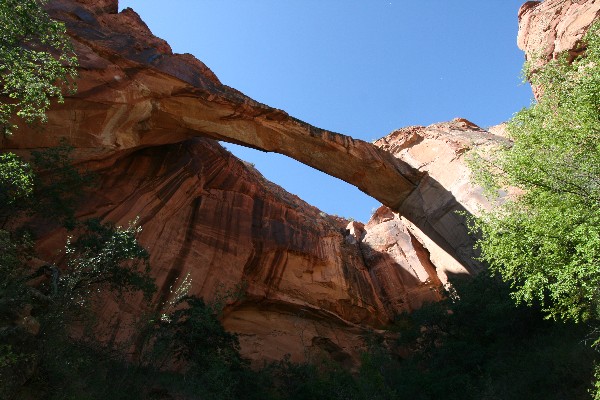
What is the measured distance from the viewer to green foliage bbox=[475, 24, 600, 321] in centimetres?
855

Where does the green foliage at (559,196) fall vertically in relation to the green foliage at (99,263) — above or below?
above

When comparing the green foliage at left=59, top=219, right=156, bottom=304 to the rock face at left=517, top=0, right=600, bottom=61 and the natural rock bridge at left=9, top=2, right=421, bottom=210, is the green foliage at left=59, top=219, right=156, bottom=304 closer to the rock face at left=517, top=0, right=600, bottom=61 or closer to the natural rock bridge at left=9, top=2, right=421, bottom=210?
the natural rock bridge at left=9, top=2, right=421, bottom=210

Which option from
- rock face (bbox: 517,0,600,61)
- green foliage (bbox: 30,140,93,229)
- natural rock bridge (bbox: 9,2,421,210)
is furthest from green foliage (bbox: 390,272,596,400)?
green foliage (bbox: 30,140,93,229)

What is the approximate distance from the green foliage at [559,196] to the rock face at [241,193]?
10170 millimetres

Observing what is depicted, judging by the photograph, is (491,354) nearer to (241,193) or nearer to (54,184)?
(241,193)

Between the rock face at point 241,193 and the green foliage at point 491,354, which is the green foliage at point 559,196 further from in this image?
the rock face at point 241,193

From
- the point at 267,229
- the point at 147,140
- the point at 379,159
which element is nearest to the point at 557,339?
the point at 379,159

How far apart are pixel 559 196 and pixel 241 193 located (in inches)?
673

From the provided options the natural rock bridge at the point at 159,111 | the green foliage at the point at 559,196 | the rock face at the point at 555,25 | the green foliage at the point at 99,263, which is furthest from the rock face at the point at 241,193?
the green foliage at the point at 559,196

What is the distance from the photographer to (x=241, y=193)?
78.5 ft

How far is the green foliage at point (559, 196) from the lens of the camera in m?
8.55

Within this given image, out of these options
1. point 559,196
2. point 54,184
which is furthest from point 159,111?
point 559,196

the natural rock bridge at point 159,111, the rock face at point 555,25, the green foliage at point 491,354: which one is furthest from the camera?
the rock face at point 555,25

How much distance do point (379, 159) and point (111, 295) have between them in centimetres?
1424
